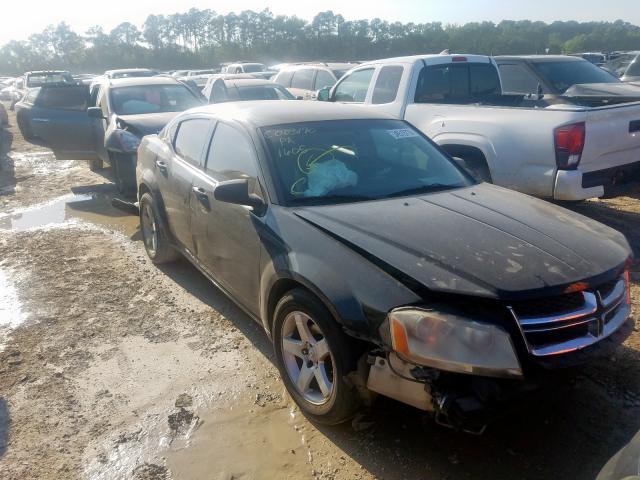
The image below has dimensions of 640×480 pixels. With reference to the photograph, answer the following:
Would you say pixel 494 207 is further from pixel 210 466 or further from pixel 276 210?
pixel 210 466

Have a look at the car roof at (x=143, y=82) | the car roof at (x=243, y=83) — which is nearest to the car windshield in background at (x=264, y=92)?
the car roof at (x=243, y=83)

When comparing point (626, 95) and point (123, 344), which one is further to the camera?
point (626, 95)

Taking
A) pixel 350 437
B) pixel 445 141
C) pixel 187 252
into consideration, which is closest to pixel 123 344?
pixel 187 252

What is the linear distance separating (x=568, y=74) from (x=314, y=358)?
7.51 meters

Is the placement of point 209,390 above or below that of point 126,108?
below

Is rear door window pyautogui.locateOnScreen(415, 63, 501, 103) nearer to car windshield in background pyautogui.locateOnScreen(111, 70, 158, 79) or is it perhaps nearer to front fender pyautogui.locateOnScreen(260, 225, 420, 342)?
front fender pyautogui.locateOnScreen(260, 225, 420, 342)

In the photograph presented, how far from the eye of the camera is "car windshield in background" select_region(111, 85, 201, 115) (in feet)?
29.5

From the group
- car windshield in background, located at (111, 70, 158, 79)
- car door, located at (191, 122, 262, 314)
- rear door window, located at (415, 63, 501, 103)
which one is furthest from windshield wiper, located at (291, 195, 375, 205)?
car windshield in background, located at (111, 70, 158, 79)

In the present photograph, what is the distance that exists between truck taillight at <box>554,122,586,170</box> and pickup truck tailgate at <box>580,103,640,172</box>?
0.07 metres

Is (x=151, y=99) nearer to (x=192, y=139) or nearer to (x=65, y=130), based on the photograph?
(x=65, y=130)

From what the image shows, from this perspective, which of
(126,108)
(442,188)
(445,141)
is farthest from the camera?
(126,108)

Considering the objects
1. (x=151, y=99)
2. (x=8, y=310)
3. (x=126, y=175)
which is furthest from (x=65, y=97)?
(x=8, y=310)

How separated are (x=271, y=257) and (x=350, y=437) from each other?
1097mm

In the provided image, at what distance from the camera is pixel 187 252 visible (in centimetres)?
477
